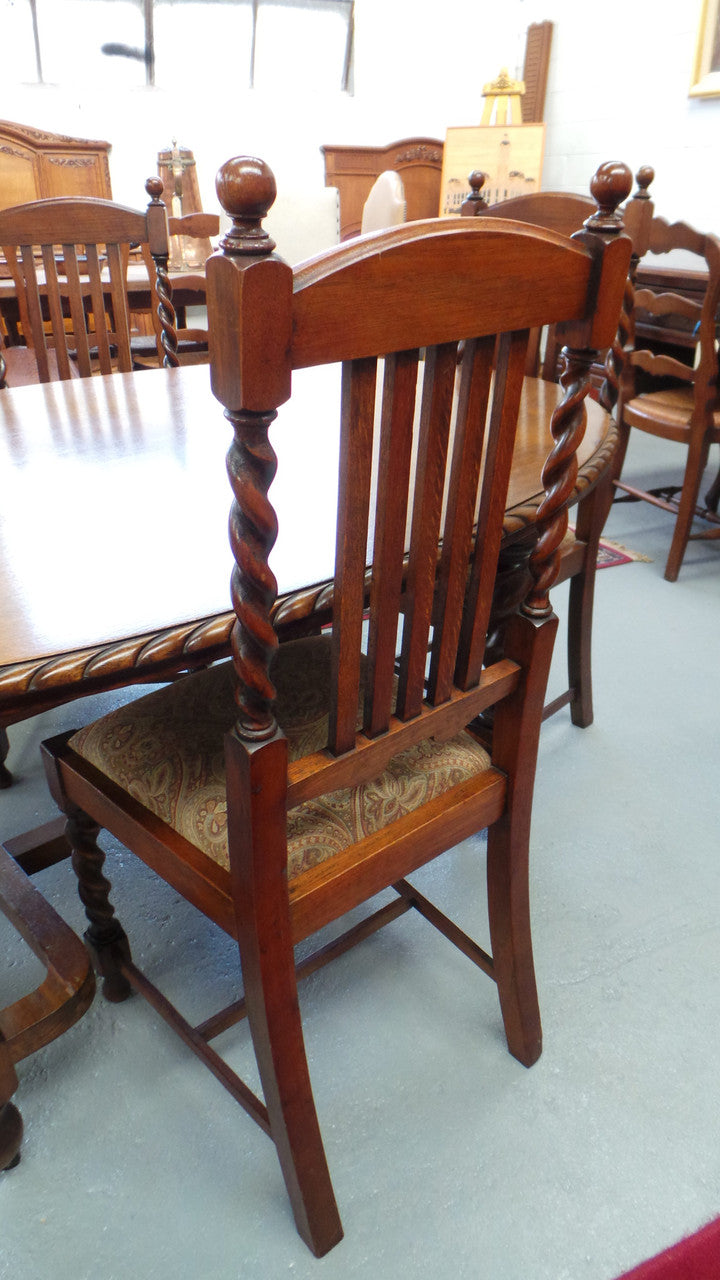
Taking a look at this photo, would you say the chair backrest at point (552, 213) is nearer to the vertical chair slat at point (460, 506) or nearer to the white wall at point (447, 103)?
the vertical chair slat at point (460, 506)

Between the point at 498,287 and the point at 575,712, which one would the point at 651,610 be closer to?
the point at 575,712

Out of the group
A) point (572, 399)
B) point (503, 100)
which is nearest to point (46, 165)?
point (503, 100)

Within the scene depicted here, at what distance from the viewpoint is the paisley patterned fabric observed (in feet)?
2.96

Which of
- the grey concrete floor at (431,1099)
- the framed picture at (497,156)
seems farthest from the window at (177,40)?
the grey concrete floor at (431,1099)

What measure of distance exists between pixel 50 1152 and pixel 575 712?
1.35 m

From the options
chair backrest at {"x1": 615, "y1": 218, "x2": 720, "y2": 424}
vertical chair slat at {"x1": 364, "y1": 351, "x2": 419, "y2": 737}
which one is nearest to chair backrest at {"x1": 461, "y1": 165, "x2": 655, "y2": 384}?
chair backrest at {"x1": 615, "y1": 218, "x2": 720, "y2": 424}

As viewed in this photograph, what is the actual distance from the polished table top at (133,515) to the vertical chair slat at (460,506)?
0.14m

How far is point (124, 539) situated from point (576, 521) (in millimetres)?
1197

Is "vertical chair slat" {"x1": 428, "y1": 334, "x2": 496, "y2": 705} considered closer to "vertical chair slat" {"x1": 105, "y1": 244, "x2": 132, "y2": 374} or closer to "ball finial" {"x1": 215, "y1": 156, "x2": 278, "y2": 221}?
"ball finial" {"x1": 215, "y1": 156, "x2": 278, "y2": 221}

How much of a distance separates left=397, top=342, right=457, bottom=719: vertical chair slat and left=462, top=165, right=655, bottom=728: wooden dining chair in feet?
2.54

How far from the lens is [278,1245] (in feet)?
3.24

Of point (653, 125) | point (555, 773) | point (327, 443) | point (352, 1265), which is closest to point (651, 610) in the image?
point (555, 773)

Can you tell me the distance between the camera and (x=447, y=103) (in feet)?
17.8

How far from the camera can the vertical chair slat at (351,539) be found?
62 centimetres
